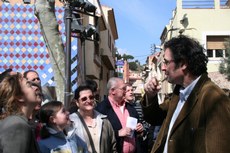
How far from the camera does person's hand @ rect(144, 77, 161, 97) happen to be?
3.07 meters

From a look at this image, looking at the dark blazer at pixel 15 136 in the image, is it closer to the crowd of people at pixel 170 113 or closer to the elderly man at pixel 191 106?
the crowd of people at pixel 170 113

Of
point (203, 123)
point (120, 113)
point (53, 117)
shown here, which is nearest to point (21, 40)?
point (120, 113)

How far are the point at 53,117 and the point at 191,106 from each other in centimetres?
181

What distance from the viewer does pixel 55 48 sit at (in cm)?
648

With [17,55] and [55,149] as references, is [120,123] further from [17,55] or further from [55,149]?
[17,55]

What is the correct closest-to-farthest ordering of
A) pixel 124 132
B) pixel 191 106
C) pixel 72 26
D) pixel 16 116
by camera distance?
1. pixel 16 116
2. pixel 191 106
3. pixel 124 132
4. pixel 72 26

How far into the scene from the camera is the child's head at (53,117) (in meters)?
3.95

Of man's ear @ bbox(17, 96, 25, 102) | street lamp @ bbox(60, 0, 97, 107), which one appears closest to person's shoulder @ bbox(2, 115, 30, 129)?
man's ear @ bbox(17, 96, 25, 102)

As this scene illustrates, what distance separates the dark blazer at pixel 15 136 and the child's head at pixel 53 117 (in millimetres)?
1398

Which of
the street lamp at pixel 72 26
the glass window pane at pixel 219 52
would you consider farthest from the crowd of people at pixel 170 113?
the glass window pane at pixel 219 52

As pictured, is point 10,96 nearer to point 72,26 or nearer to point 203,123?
point 203,123

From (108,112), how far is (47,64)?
716 centimetres

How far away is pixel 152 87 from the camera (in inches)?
123

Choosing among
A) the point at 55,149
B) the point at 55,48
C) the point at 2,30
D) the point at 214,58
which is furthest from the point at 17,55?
the point at 214,58
